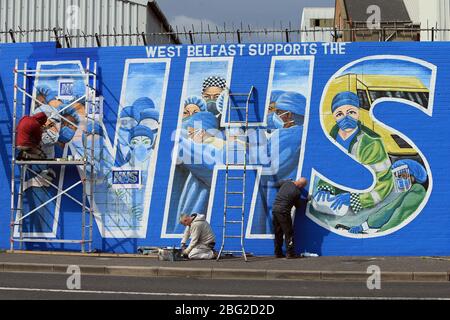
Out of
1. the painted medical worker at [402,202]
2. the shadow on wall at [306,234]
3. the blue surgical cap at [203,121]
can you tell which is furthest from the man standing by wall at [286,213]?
the blue surgical cap at [203,121]

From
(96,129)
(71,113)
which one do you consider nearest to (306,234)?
(96,129)

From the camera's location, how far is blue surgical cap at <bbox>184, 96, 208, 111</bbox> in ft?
52.5

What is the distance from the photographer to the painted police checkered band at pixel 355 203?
15336mm

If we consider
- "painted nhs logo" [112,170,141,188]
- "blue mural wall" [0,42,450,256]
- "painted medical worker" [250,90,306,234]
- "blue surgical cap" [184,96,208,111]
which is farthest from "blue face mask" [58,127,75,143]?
"painted medical worker" [250,90,306,234]

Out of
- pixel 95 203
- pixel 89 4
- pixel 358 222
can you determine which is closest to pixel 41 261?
pixel 95 203

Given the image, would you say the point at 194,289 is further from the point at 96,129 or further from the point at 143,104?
the point at 96,129

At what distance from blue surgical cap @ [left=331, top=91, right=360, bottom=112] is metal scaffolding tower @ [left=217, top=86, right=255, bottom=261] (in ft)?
6.40

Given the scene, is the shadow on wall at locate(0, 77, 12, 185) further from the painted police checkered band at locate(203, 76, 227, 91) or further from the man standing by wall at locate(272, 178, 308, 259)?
the man standing by wall at locate(272, 178, 308, 259)

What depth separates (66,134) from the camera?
53.8ft

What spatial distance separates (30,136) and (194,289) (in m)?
7.02

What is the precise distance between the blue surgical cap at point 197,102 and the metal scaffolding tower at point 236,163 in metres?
0.60

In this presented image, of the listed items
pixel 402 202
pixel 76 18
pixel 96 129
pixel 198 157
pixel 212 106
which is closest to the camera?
pixel 402 202

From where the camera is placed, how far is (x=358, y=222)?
603 inches
